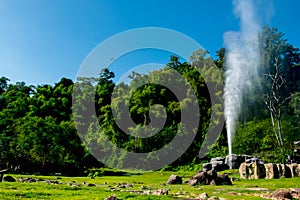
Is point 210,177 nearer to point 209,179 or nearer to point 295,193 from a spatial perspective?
point 209,179

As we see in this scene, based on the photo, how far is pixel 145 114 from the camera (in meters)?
56.9

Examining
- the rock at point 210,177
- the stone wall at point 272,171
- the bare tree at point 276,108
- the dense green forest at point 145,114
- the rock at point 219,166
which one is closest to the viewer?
the rock at point 210,177

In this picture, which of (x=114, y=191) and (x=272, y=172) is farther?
(x=272, y=172)

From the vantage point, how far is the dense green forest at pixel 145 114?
40.4 meters

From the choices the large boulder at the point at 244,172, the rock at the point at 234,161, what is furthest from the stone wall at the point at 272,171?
the rock at the point at 234,161

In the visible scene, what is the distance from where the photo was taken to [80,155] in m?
49.1

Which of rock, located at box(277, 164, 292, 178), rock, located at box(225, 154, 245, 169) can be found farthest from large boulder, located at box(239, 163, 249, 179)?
rock, located at box(225, 154, 245, 169)

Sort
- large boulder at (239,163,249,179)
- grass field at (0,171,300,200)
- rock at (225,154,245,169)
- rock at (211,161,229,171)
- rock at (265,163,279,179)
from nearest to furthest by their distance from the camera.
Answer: grass field at (0,171,300,200) < rock at (265,163,279,179) < large boulder at (239,163,249,179) < rock at (211,161,229,171) < rock at (225,154,245,169)

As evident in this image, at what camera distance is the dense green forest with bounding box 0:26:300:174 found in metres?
40.4

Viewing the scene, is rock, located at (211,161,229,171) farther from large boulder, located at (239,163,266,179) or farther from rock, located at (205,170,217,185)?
rock, located at (205,170,217,185)

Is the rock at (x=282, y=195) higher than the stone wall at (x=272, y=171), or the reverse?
the stone wall at (x=272, y=171)

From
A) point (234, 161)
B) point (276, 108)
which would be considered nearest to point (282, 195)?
point (234, 161)

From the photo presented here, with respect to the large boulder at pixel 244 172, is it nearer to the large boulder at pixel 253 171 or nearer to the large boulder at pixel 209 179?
the large boulder at pixel 253 171

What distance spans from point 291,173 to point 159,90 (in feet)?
124
